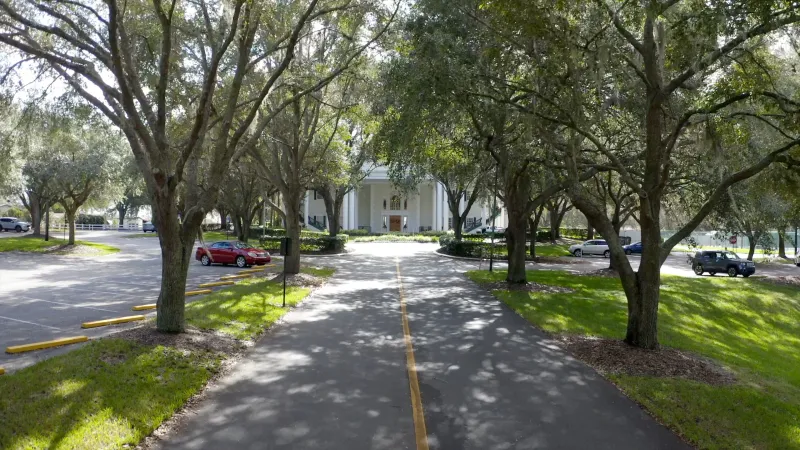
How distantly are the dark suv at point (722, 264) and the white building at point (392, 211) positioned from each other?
3714 cm

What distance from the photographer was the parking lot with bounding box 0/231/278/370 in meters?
10.7

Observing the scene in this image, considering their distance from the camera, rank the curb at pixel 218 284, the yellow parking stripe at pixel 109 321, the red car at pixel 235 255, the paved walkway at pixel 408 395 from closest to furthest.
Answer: the paved walkway at pixel 408 395
the yellow parking stripe at pixel 109 321
the curb at pixel 218 284
the red car at pixel 235 255

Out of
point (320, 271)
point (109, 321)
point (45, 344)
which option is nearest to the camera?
point (45, 344)

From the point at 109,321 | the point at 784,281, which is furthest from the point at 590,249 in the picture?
the point at 109,321

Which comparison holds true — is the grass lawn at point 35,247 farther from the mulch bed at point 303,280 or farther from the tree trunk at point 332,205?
the mulch bed at point 303,280

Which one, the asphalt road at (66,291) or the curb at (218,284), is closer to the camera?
the asphalt road at (66,291)

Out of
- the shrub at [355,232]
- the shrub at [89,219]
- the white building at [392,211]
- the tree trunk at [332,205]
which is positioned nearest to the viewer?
the tree trunk at [332,205]

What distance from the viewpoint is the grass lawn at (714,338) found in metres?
6.39

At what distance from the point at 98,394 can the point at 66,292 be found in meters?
12.4

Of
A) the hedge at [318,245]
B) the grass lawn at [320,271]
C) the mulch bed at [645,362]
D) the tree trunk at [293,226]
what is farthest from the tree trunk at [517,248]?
the hedge at [318,245]

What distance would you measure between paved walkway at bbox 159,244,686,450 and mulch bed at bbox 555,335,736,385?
0.43m

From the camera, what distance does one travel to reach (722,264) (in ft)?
102

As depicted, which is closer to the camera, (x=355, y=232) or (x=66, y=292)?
(x=66, y=292)

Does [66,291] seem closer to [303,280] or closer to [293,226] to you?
[303,280]
